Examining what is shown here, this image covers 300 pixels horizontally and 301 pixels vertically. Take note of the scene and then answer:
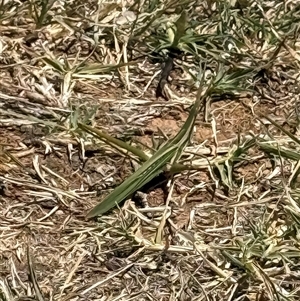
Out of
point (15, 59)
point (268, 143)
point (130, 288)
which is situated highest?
point (15, 59)

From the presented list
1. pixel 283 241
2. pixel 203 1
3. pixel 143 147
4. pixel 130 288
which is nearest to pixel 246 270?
pixel 283 241

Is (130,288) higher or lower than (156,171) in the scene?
lower

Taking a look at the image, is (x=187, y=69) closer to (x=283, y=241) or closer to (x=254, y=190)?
(x=254, y=190)

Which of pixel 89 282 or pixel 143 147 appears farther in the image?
pixel 143 147

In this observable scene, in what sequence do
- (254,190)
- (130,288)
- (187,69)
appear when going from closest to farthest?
(130,288) < (254,190) < (187,69)

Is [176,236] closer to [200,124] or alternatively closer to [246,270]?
[246,270]

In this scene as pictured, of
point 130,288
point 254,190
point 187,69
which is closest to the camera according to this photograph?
point 130,288
